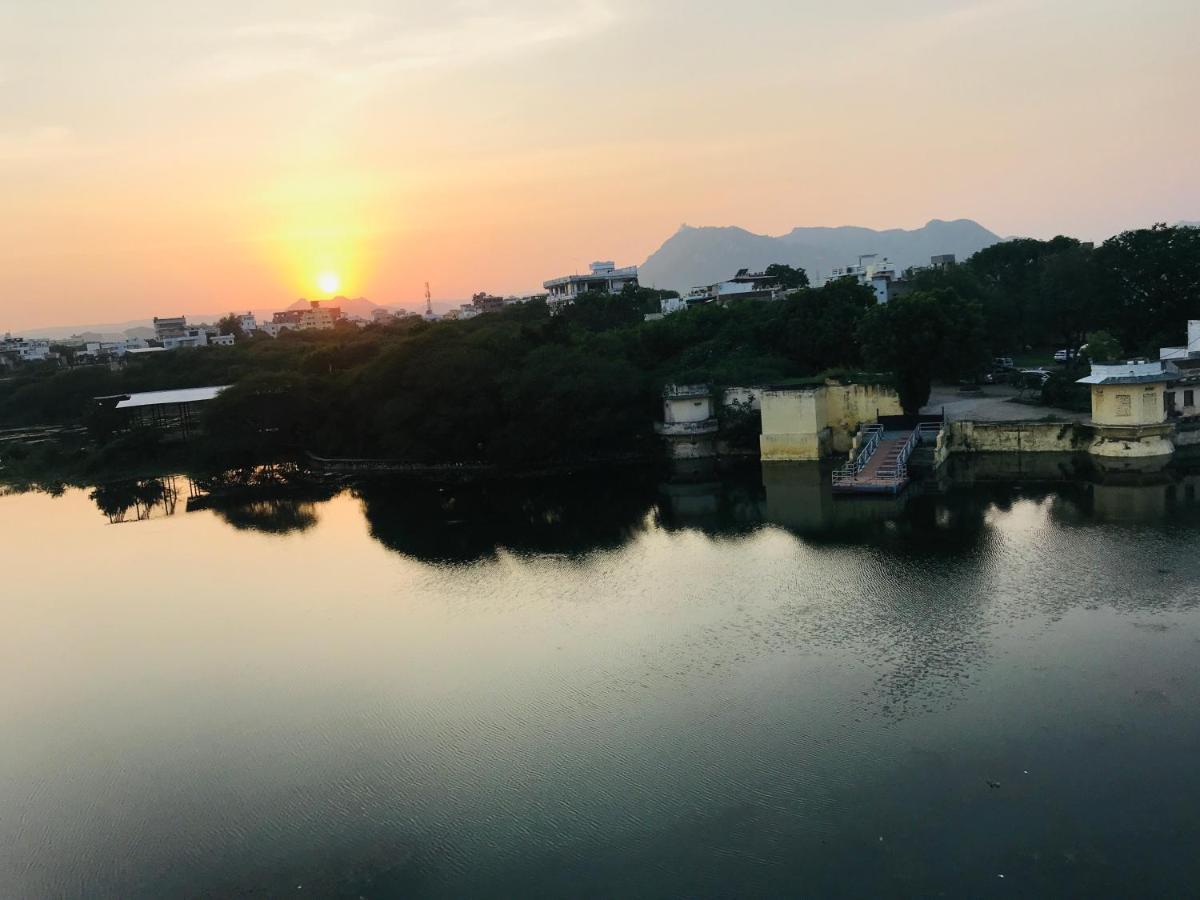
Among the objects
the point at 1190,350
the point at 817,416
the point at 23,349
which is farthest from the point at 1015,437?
the point at 23,349

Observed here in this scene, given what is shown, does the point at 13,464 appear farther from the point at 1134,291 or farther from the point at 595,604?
the point at 1134,291

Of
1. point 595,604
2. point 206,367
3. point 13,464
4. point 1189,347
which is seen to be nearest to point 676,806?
point 595,604

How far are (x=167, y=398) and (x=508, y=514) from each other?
1356 inches

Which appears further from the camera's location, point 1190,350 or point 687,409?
point 687,409

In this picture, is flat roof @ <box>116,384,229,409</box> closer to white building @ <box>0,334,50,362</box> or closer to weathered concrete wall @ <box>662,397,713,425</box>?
weathered concrete wall @ <box>662,397,713,425</box>

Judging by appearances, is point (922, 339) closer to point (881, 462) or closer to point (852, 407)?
point (852, 407)

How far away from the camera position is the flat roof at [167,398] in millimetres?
52406

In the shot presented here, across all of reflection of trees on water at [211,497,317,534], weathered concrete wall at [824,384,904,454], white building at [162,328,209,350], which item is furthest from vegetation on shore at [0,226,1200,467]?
white building at [162,328,209,350]

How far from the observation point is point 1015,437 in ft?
98.7

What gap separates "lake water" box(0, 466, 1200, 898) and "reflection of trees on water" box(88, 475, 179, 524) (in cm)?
944

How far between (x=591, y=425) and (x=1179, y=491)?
19.8m

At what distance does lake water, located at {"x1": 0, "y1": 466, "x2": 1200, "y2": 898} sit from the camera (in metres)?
10.4

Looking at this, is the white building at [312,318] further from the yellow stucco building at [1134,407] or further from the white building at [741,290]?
the yellow stucco building at [1134,407]

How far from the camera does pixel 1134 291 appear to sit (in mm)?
38812
